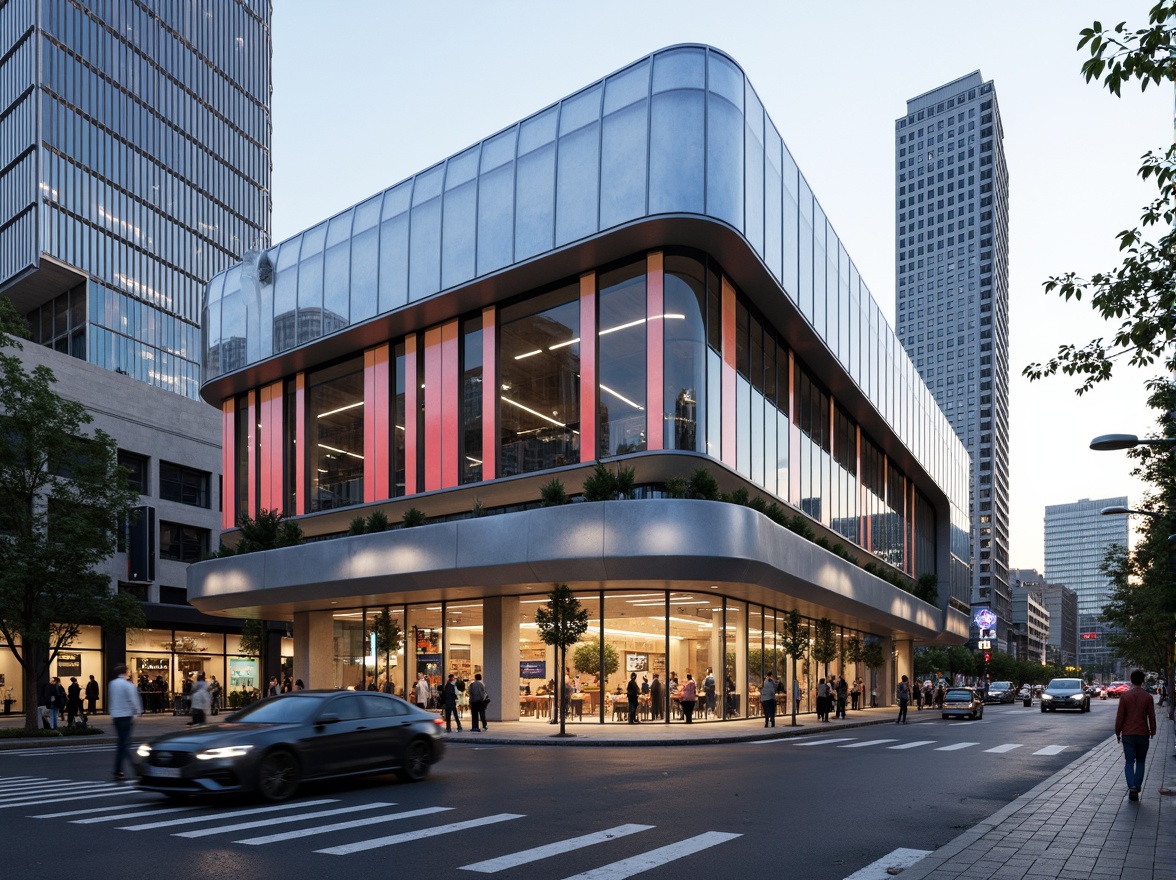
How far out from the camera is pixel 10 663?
48000 mm

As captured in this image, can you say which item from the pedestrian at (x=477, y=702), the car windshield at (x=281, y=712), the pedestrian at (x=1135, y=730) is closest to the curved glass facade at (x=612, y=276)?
the pedestrian at (x=477, y=702)

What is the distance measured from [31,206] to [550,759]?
74.9 meters

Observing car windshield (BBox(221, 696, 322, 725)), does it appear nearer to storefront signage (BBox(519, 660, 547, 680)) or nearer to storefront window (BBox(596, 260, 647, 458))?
storefront window (BBox(596, 260, 647, 458))

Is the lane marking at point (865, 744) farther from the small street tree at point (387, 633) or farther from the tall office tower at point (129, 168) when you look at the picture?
the tall office tower at point (129, 168)

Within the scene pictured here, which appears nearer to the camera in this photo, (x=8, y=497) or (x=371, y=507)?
(x=8, y=497)

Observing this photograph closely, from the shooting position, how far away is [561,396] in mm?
33844

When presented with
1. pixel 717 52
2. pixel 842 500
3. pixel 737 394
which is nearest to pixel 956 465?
pixel 842 500

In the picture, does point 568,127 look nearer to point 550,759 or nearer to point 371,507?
point 371,507

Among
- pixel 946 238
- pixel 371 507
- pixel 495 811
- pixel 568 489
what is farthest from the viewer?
pixel 946 238

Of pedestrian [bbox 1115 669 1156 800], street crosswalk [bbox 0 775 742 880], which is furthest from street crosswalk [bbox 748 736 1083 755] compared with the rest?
street crosswalk [bbox 0 775 742 880]

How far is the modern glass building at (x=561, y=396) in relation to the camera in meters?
30.6

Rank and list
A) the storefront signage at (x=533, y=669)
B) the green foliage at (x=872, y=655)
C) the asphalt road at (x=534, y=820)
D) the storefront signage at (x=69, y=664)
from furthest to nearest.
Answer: the green foliage at (x=872, y=655) → the storefront signage at (x=69, y=664) → the storefront signage at (x=533, y=669) → the asphalt road at (x=534, y=820)

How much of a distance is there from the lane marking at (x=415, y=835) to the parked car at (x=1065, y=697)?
51.4 m

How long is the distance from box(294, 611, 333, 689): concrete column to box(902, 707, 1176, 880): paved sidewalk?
32.4 meters
